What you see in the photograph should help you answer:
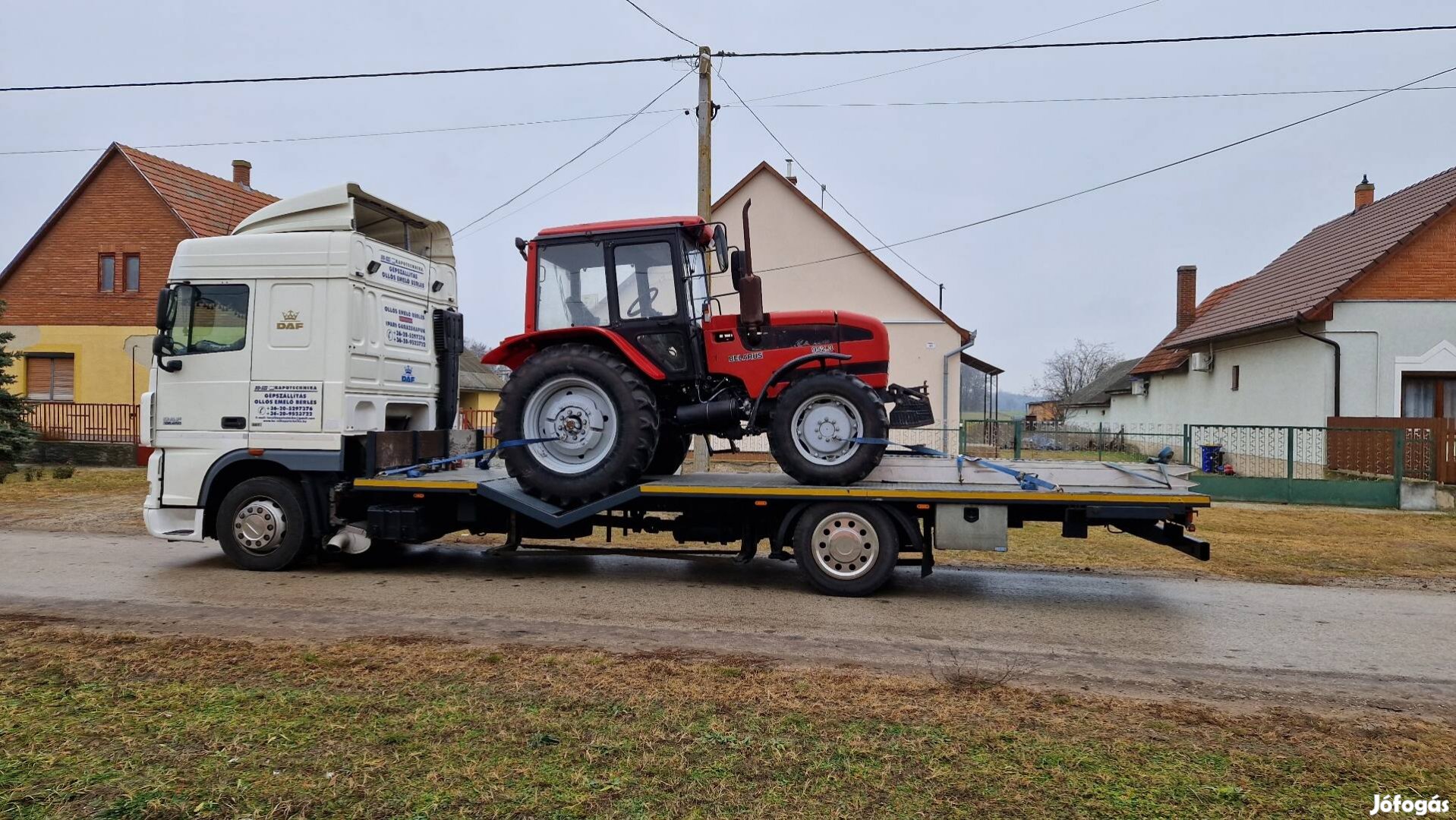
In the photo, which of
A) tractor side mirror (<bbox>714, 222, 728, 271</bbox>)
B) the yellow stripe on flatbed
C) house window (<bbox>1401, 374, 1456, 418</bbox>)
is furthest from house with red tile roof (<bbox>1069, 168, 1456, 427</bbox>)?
tractor side mirror (<bbox>714, 222, 728, 271</bbox>)

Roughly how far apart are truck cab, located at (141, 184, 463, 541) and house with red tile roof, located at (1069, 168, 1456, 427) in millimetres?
19266

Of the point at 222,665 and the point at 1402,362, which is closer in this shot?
the point at 222,665

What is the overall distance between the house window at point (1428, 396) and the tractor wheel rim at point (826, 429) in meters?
17.5

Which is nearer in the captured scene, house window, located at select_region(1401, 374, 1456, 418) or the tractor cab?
the tractor cab

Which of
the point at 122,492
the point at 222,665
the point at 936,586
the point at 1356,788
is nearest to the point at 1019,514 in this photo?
the point at 936,586

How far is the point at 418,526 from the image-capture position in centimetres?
799

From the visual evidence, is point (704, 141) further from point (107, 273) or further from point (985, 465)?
point (107, 273)

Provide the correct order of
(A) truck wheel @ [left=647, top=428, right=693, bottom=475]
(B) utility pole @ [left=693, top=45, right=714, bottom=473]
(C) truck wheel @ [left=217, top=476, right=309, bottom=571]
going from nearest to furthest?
(C) truck wheel @ [left=217, top=476, right=309, bottom=571] < (A) truck wheel @ [left=647, top=428, right=693, bottom=475] < (B) utility pole @ [left=693, top=45, right=714, bottom=473]

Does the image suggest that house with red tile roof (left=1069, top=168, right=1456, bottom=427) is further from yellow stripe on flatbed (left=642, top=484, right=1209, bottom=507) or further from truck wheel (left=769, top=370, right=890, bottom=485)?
truck wheel (left=769, top=370, right=890, bottom=485)

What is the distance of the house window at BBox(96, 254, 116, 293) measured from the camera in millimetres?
25312

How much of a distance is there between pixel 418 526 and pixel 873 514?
414 centimetres

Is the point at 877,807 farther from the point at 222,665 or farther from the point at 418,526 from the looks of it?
the point at 418,526

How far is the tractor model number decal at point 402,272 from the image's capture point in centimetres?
869

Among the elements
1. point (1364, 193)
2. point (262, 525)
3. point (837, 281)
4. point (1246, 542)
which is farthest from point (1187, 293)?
point (262, 525)
